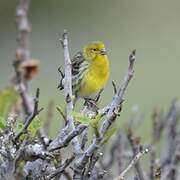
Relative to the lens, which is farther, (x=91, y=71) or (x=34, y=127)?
(x=91, y=71)

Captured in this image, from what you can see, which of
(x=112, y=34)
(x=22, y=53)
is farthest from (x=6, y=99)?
(x=112, y=34)

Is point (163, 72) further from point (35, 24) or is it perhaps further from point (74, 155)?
point (74, 155)

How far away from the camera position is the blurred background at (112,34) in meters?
12.4

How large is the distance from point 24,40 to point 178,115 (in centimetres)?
105

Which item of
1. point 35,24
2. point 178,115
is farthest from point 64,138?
point 35,24

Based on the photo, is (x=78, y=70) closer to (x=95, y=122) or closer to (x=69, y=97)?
(x=69, y=97)

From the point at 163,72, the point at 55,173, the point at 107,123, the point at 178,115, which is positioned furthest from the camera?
the point at 163,72

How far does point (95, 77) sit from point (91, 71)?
0.09 metres

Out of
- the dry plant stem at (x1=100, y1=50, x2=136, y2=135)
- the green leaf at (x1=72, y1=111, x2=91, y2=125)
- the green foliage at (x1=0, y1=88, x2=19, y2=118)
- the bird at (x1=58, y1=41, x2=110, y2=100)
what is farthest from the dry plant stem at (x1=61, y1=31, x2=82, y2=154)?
the bird at (x1=58, y1=41, x2=110, y2=100)

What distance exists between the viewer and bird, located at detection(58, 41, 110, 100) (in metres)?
4.24

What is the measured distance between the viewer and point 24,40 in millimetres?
4297

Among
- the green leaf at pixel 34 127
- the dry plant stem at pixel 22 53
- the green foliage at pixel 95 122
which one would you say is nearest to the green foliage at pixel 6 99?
the dry plant stem at pixel 22 53

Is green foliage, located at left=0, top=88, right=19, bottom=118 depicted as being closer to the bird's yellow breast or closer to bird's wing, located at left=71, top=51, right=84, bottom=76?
the bird's yellow breast

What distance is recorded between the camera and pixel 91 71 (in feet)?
14.4
